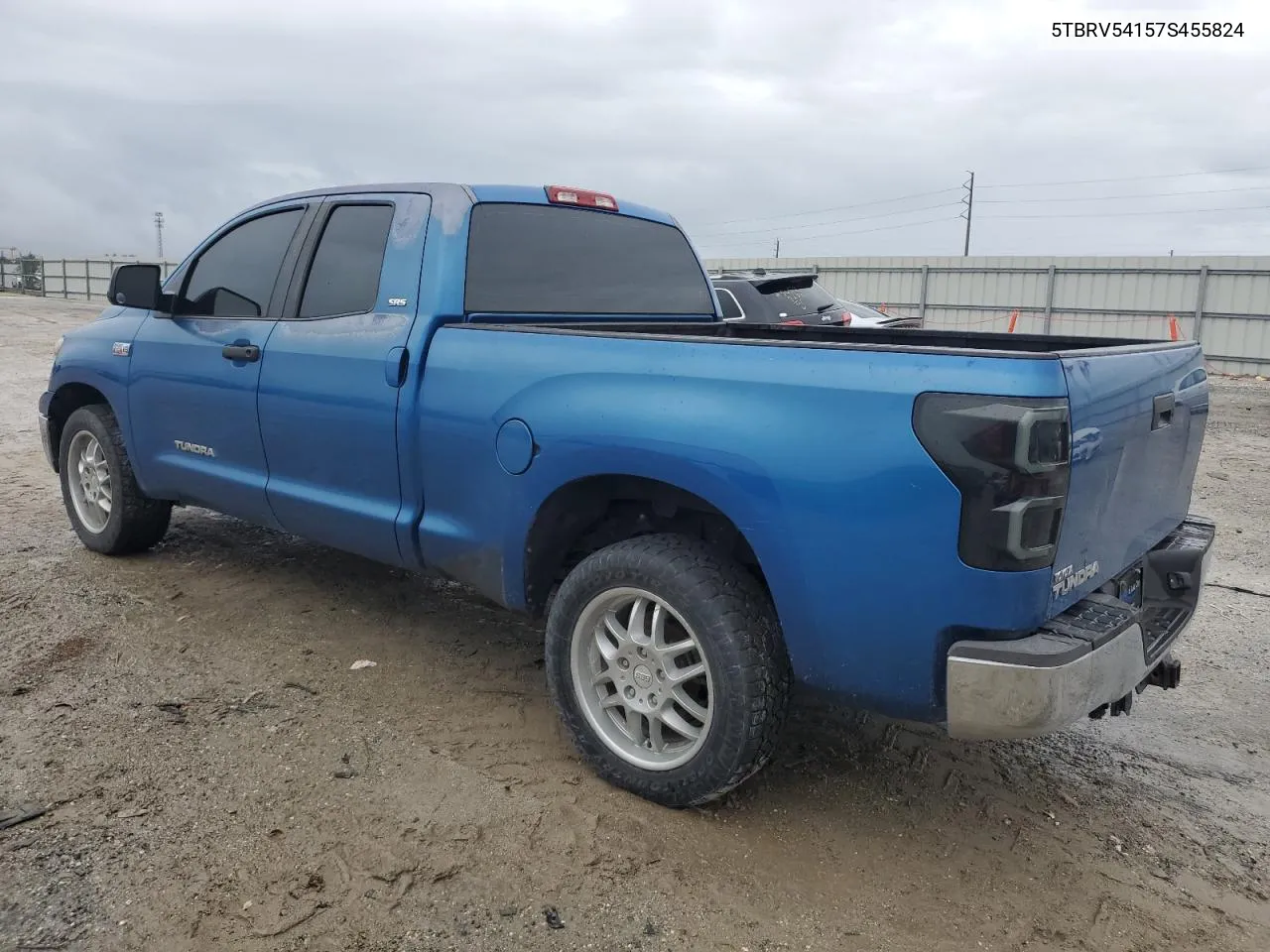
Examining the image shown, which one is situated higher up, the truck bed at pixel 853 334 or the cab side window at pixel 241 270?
the cab side window at pixel 241 270

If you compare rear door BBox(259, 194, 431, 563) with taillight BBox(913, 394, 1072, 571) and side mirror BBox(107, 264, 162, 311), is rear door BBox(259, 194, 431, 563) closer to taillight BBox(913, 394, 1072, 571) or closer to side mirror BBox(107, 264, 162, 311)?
side mirror BBox(107, 264, 162, 311)

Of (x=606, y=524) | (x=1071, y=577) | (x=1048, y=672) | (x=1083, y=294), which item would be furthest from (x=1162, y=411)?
(x=1083, y=294)

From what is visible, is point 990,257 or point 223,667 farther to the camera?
point 990,257

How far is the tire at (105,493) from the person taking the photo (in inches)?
203

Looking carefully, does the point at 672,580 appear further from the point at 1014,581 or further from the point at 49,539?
the point at 49,539

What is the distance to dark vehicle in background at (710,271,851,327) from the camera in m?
8.87

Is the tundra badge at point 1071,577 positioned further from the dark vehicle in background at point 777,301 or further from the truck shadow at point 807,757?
the dark vehicle in background at point 777,301

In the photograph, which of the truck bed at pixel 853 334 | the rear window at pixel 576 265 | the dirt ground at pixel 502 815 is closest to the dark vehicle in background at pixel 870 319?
the truck bed at pixel 853 334

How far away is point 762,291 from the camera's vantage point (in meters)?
9.18

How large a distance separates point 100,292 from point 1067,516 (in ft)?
146

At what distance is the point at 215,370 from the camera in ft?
14.5

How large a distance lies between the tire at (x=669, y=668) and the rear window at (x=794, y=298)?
6482 millimetres

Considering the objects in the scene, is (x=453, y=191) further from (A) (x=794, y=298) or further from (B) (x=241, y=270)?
(A) (x=794, y=298)

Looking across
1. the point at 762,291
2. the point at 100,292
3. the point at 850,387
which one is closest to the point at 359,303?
the point at 850,387
